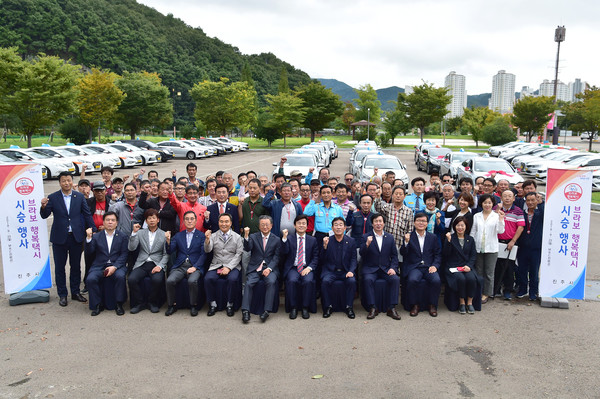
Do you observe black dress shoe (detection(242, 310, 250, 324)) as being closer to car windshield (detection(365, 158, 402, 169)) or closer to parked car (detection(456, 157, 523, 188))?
car windshield (detection(365, 158, 402, 169))

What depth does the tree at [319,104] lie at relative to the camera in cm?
5503

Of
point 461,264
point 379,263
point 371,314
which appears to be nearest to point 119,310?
point 371,314

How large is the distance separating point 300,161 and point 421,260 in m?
13.2

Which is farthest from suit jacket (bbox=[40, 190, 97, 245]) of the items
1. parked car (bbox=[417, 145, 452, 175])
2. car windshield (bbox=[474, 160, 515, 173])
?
parked car (bbox=[417, 145, 452, 175])

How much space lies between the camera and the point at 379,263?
22.7 feet

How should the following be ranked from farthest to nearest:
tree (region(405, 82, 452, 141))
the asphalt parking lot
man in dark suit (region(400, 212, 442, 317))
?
tree (region(405, 82, 452, 141)) < man in dark suit (region(400, 212, 442, 317)) < the asphalt parking lot

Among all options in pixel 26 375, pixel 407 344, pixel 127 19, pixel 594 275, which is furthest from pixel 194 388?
pixel 127 19

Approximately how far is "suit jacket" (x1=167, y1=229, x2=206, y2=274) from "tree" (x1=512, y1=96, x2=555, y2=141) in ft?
148

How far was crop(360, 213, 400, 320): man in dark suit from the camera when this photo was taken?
6.77m

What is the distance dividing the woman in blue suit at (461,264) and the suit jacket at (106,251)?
500cm

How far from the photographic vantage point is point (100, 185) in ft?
25.5

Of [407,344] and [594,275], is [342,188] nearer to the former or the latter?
[407,344]

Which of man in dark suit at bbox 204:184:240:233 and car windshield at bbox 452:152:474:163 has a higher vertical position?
car windshield at bbox 452:152:474:163

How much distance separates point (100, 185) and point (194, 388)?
436 cm
